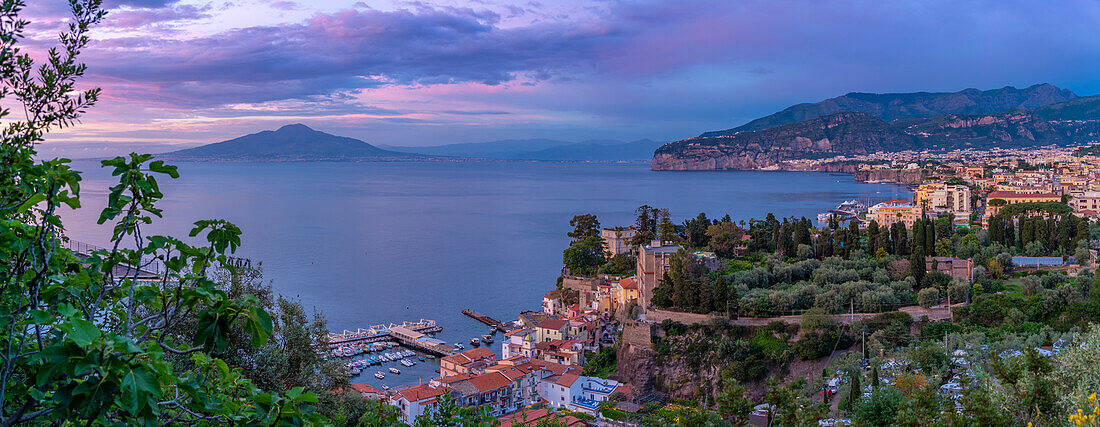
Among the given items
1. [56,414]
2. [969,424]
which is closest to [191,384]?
[56,414]

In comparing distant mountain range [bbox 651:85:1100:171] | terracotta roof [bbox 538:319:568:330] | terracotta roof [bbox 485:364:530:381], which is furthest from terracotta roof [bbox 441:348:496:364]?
distant mountain range [bbox 651:85:1100:171]

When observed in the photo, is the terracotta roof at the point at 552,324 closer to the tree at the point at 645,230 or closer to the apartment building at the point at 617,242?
the tree at the point at 645,230

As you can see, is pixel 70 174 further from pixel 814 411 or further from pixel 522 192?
pixel 522 192

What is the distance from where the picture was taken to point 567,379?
661 inches

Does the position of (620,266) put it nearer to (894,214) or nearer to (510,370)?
(510,370)

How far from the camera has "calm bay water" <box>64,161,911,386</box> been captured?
27.1 metres

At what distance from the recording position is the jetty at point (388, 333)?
22.0 meters

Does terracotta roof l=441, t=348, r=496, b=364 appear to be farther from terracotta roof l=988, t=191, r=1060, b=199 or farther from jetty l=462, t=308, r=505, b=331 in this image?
terracotta roof l=988, t=191, r=1060, b=199

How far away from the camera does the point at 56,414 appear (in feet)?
6.17

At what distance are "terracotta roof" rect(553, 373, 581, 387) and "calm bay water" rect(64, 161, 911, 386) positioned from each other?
4355 mm

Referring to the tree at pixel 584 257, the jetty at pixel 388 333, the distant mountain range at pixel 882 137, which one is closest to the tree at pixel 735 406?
the jetty at pixel 388 333

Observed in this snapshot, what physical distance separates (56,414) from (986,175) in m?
75.1

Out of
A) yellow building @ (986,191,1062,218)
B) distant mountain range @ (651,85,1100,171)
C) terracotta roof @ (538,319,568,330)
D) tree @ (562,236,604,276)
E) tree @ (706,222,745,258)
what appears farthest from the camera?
distant mountain range @ (651,85,1100,171)

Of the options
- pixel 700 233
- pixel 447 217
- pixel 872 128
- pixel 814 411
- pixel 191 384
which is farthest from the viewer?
pixel 872 128
